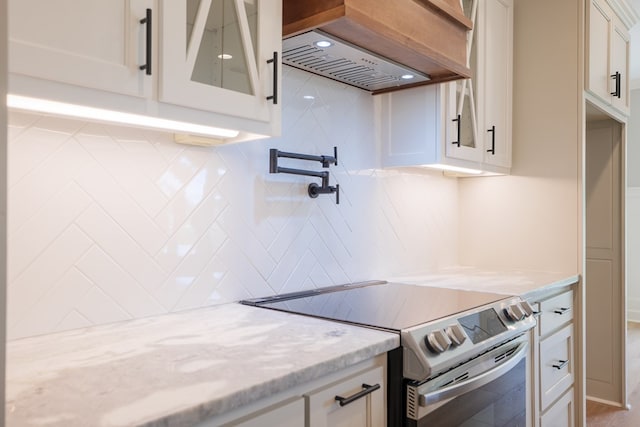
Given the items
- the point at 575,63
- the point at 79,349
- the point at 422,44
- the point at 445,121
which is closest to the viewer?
the point at 79,349

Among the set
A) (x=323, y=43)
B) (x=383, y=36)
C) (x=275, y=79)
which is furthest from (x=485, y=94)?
(x=275, y=79)

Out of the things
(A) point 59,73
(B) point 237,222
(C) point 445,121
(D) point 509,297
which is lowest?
(D) point 509,297

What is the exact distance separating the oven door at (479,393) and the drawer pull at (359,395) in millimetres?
115

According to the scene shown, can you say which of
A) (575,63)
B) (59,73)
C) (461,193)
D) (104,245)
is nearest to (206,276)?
(104,245)

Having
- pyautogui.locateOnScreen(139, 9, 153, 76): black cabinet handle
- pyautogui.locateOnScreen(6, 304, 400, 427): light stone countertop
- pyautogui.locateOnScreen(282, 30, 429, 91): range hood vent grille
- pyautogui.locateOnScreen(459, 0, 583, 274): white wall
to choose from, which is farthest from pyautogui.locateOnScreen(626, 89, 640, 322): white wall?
pyautogui.locateOnScreen(139, 9, 153, 76): black cabinet handle

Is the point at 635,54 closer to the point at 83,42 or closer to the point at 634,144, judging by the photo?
the point at 634,144

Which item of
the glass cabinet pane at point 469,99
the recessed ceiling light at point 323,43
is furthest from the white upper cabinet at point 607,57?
the recessed ceiling light at point 323,43

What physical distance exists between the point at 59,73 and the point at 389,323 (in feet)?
3.29

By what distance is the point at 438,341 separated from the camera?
1300 mm

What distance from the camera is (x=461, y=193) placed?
2947 millimetres

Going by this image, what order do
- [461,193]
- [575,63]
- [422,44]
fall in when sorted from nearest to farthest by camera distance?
[422,44], [575,63], [461,193]

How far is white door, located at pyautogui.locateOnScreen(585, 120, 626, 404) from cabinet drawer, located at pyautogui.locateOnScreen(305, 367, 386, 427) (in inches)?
100

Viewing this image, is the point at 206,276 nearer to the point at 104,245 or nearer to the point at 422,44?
the point at 104,245

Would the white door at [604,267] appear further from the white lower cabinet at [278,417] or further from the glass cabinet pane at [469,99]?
the white lower cabinet at [278,417]
